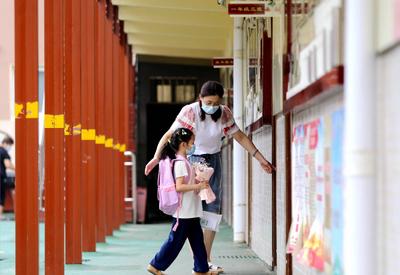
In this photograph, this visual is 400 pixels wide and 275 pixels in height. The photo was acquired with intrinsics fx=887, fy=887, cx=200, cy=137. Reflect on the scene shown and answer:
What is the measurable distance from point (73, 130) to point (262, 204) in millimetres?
2001

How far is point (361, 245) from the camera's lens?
3.24 m

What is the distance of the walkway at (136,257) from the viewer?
7.59 metres

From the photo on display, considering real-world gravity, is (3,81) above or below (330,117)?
above

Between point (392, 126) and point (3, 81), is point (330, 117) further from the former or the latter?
point (3, 81)

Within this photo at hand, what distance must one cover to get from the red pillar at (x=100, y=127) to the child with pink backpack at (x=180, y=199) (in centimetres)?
409

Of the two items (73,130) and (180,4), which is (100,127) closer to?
(180,4)

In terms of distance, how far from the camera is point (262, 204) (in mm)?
8250

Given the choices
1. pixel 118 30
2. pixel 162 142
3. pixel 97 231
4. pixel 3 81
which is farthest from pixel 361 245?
pixel 3 81

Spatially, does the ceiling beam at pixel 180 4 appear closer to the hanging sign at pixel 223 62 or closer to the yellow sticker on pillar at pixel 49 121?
the hanging sign at pixel 223 62

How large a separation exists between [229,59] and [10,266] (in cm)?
430

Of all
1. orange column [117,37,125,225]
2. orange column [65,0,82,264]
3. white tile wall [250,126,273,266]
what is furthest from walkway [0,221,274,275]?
orange column [117,37,125,225]

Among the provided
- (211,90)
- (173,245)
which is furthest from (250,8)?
(173,245)

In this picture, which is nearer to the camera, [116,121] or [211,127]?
[211,127]

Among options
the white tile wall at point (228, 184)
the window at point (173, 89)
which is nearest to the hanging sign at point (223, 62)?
the white tile wall at point (228, 184)
